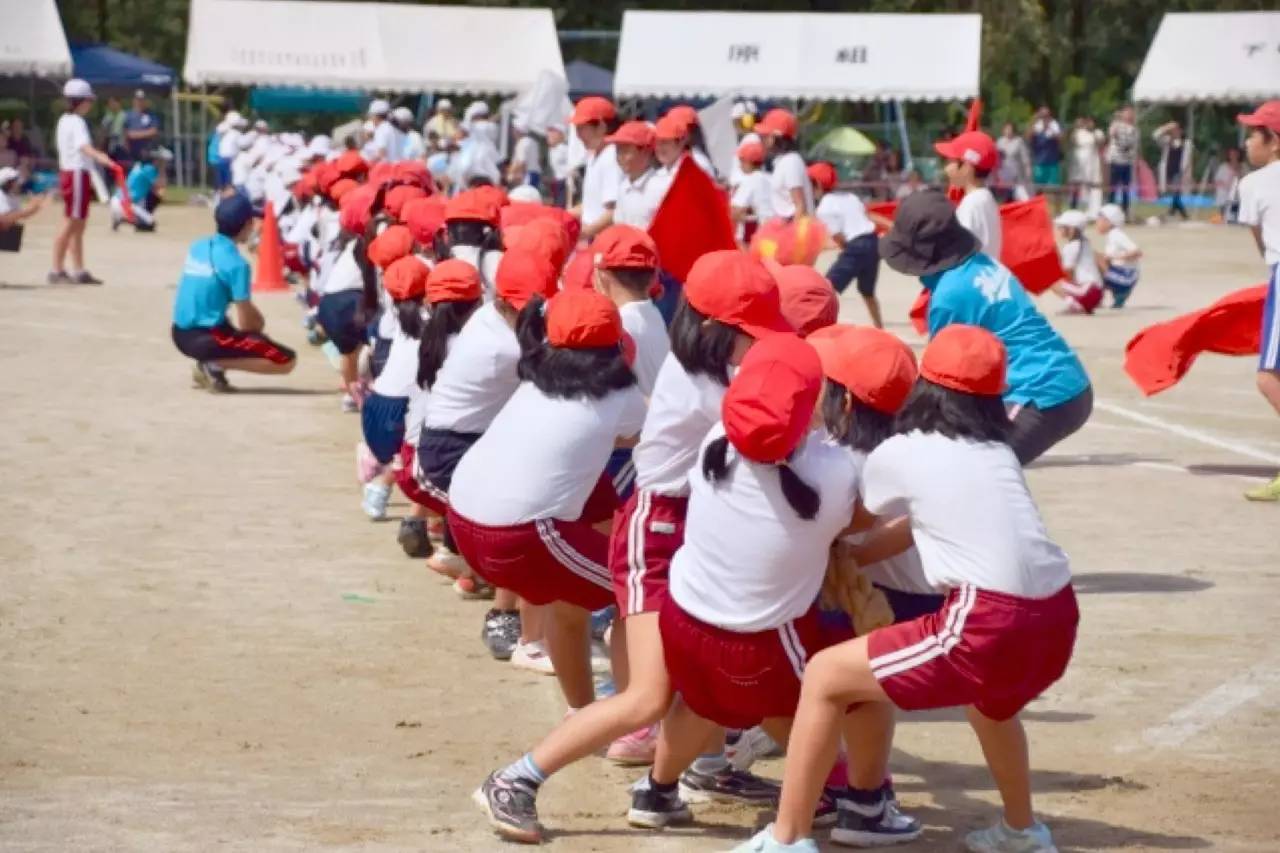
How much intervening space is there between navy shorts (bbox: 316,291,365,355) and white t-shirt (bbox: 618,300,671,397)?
19.6ft

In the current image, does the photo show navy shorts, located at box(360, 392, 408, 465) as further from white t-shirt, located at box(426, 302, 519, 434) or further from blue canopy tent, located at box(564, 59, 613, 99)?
blue canopy tent, located at box(564, 59, 613, 99)

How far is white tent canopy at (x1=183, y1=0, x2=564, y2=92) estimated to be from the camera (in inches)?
1489

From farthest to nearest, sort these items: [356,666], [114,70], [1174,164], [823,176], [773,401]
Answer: [114,70] < [1174,164] < [823,176] < [356,666] < [773,401]

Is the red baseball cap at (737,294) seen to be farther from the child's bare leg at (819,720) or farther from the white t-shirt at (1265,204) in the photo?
the white t-shirt at (1265,204)

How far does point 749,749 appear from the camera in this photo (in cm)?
666

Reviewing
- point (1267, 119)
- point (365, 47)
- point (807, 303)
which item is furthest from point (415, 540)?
point (365, 47)

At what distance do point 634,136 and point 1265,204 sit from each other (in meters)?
3.32

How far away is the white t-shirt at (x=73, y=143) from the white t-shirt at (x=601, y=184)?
10331mm

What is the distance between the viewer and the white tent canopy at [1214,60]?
38031 millimetres

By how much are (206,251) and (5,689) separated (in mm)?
7969

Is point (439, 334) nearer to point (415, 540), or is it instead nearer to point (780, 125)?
point (415, 540)

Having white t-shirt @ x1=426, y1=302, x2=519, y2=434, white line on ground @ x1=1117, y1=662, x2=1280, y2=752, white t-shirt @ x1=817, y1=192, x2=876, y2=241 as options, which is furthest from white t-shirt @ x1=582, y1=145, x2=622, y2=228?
white line on ground @ x1=1117, y1=662, x2=1280, y2=752

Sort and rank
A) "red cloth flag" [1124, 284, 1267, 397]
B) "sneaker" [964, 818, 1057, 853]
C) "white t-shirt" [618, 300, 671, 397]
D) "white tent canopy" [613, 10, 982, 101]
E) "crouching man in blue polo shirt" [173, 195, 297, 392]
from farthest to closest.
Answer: "white tent canopy" [613, 10, 982, 101], "crouching man in blue polo shirt" [173, 195, 297, 392], "red cloth flag" [1124, 284, 1267, 397], "white t-shirt" [618, 300, 671, 397], "sneaker" [964, 818, 1057, 853]

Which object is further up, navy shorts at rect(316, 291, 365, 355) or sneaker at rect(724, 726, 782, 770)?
navy shorts at rect(316, 291, 365, 355)
